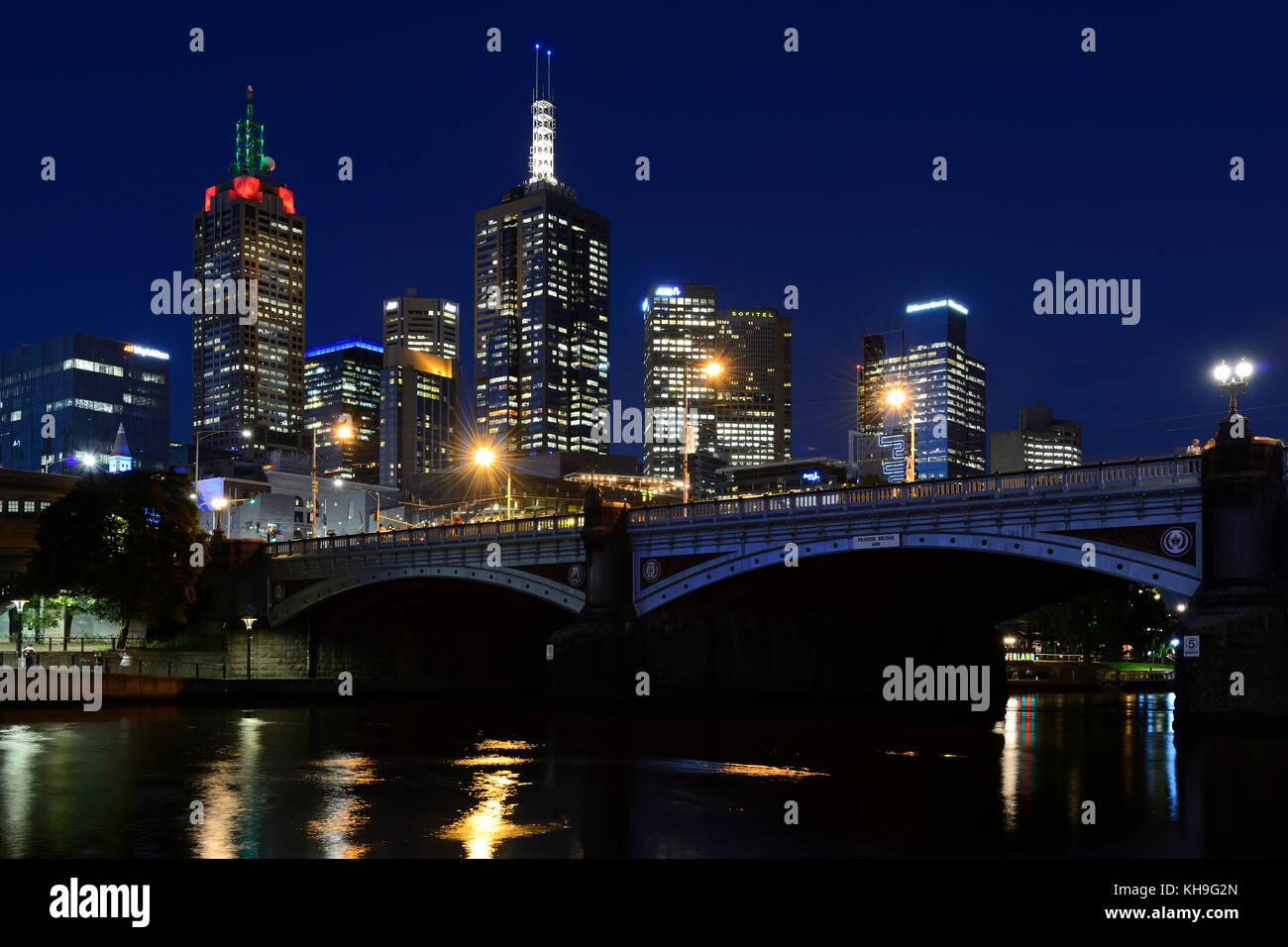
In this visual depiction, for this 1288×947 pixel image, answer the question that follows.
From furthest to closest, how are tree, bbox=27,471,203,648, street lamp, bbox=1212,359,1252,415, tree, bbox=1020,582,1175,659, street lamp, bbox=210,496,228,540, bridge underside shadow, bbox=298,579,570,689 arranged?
tree, bbox=1020,582,1175,659
street lamp, bbox=210,496,228,540
bridge underside shadow, bbox=298,579,570,689
tree, bbox=27,471,203,648
street lamp, bbox=1212,359,1252,415

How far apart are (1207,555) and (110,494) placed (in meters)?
62.1

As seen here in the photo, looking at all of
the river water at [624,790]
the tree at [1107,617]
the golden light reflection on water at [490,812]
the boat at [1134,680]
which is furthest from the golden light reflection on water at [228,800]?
the tree at [1107,617]

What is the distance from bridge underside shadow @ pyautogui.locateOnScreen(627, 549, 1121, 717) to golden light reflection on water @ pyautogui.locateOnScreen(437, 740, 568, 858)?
19555 millimetres

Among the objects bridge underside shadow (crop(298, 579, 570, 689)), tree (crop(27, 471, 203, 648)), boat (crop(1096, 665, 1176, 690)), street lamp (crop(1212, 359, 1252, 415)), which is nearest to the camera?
street lamp (crop(1212, 359, 1252, 415))

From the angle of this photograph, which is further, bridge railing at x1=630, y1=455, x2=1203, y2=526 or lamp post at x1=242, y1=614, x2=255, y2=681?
lamp post at x1=242, y1=614, x2=255, y2=681

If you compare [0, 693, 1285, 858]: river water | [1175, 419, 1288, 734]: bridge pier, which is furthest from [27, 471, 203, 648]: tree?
[1175, 419, 1288, 734]: bridge pier

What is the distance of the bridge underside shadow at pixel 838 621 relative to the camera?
2084 inches

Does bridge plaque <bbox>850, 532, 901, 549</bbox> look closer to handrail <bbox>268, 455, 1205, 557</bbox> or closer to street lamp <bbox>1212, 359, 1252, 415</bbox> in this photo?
handrail <bbox>268, 455, 1205, 557</bbox>

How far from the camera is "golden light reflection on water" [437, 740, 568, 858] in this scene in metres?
22.3

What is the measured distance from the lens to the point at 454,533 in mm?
66000

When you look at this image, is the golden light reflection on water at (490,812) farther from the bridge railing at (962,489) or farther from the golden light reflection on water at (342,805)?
the bridge railing at (962,489)

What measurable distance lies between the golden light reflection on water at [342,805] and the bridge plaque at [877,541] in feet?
67.6

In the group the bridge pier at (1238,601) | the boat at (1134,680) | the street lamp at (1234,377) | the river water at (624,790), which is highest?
the street lamp at (1234,377)
